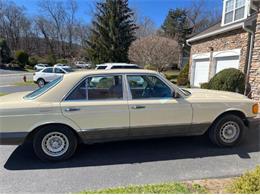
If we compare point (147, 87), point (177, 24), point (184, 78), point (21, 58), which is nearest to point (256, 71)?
point (147, 87)

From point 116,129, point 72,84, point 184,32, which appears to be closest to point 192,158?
point 116,129

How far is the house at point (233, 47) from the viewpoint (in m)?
8.67

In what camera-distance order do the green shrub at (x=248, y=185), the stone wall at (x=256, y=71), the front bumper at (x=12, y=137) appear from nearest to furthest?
the green shrub at (x=248, y=185), the front bumper at (x=12, y=137), the stone wall at (x=256, y=71)

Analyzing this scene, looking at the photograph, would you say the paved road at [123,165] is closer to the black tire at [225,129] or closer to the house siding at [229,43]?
the black tire at [225,129]

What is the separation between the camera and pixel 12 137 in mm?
4023

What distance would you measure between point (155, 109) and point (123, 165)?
1.17 meters

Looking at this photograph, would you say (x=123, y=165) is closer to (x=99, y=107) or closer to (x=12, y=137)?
(x=99, y=107)

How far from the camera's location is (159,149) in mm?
4867

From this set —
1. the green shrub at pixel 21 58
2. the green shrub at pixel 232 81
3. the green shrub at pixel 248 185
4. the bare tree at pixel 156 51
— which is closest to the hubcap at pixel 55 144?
the green shrub at pixel 248 185

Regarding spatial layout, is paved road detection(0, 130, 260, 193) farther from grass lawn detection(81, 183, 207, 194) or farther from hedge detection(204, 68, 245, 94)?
hedge detection(204, 68, 245, 94)

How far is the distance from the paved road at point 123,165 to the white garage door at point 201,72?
9.67 m

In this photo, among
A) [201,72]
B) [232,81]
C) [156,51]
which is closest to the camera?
[232,81]

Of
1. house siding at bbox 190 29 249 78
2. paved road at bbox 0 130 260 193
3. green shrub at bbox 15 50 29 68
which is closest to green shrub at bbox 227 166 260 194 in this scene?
paved road at bbox 0 130 260 193

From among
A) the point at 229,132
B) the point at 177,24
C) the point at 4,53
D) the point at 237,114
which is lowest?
the point at 229,132
